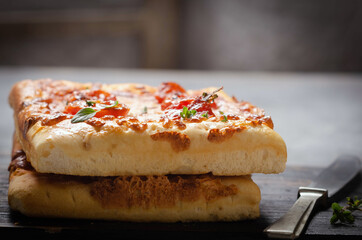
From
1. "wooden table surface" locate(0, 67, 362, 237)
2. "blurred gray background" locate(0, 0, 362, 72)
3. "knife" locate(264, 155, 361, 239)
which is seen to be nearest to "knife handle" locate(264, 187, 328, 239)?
"knife" locate(264, 155, 361, 239)

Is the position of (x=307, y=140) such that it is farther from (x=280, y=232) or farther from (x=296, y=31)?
(x=296, y=31)

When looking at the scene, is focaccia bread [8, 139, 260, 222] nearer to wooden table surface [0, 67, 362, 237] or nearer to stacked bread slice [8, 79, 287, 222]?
stacked bread slice [8, 79, 287, 222]

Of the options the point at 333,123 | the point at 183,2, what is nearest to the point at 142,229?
the point at 333,123

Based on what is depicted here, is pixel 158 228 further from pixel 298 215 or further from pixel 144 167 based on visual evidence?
pixel 298 215

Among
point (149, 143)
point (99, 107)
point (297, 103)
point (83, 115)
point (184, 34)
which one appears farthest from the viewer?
point (184, 34)

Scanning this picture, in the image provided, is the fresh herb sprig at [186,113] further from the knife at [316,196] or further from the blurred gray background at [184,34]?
the blurred gray background at [184,34]

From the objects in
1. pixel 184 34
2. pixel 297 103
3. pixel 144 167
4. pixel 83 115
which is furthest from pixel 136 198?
pixel 184 34
